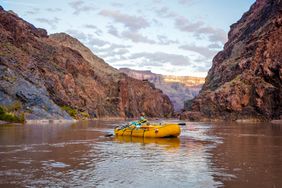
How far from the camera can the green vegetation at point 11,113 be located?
2613 inches

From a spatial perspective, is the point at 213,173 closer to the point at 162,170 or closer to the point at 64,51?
the point at 162,170

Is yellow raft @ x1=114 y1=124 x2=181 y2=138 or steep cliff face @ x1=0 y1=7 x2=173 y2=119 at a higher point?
steep cliff face @ x1=0 y1=7 x2=173 y2=119

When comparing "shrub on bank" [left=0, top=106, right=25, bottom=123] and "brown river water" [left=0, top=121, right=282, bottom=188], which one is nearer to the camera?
"brown river water" [left=0, top=121, right=282, bottom=188]

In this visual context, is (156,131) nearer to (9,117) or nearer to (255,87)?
(9,117)

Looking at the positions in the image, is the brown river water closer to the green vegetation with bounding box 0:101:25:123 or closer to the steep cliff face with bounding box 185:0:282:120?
the green vegetation with bounding box 0:101:25:123

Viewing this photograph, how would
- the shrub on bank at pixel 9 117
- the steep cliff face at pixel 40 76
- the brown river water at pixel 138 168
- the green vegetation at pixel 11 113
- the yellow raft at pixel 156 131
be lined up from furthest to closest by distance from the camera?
the steep cliff face at pixel 40 76, the green vegetation at pixel 11 113, the shrub on bank at pixel 9 117, the yellow raft at pixel 156 131, the brown river water at pixel 138 168

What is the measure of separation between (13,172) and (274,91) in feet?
420

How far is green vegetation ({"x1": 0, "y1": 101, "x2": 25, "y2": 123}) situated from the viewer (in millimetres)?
66375

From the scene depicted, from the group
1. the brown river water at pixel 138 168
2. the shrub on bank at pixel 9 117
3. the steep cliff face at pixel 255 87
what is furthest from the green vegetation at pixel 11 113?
the steep cliff face at pixel 255 87

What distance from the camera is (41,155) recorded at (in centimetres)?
2342

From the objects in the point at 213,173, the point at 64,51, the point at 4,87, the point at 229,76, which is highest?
the point at 64,51

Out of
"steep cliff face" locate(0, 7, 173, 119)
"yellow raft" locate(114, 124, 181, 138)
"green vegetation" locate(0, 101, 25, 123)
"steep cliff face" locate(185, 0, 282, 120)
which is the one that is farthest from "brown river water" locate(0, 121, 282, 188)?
"steep cliff face" locate(185, 0, 282, 120)

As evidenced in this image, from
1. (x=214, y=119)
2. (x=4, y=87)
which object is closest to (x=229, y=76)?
(x=214, y=119)

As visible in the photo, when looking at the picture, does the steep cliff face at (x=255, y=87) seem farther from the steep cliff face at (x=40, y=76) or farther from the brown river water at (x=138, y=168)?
the brown river water at (x=138, y=168)
